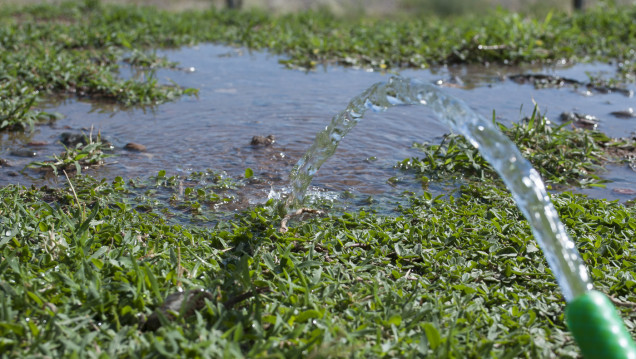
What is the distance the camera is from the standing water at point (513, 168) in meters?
2.22

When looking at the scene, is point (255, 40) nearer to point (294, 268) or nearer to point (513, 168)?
point (294, 268)

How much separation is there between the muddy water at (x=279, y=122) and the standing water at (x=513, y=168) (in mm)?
814

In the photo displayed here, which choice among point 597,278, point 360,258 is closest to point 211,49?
point 360,258

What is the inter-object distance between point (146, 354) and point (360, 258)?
1133 mm

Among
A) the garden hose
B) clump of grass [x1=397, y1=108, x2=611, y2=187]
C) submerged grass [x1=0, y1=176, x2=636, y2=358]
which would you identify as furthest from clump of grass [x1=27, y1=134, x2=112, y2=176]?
the garden hose

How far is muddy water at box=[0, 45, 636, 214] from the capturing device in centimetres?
394

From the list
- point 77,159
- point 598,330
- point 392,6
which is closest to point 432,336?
point 598,330

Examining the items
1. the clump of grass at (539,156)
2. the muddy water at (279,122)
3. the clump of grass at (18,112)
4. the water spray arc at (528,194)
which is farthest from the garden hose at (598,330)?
the clump of grass at (18,112)

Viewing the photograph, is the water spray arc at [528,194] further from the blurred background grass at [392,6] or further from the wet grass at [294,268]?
the blurred background grass at [392,6]

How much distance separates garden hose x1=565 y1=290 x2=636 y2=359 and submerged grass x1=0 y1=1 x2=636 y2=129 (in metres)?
4.16

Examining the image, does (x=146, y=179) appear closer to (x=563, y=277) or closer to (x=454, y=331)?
(x=454, y=331)

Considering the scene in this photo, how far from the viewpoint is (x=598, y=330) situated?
6.29ft

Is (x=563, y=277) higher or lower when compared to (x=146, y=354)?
higher

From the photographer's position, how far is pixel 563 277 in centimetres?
221
